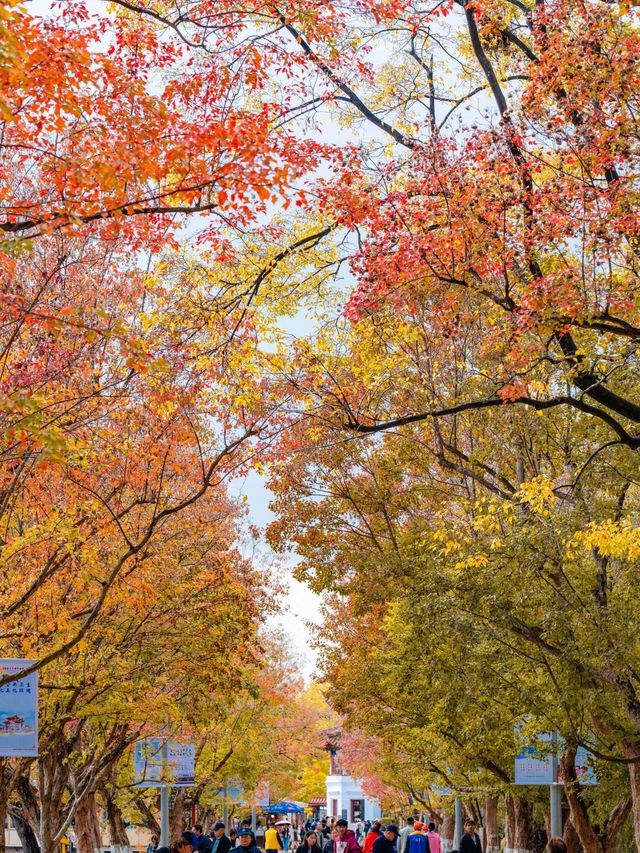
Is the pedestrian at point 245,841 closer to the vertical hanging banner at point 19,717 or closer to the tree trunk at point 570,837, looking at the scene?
the vertical hanging banner at point 19,717

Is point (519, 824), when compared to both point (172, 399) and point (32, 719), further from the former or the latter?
point (172, 399)

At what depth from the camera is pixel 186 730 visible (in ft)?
123

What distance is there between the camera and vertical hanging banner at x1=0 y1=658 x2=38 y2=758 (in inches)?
623

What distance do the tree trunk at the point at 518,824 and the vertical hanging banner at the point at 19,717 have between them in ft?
63.1

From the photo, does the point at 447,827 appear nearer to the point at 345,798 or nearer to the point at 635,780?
the point at 635,780

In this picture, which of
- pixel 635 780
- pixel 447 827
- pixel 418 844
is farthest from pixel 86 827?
pixel 447 827

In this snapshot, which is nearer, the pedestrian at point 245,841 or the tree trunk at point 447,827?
the pedestrian at point 245,841

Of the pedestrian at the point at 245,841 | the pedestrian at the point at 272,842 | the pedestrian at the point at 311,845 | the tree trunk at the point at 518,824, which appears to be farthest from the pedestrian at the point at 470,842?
the pedestrian at the point at 245,841

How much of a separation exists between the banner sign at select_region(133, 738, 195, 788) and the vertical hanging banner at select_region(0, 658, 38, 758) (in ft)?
36.0

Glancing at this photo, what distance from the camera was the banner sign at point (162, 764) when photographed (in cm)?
2752

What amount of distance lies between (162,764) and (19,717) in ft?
43.2

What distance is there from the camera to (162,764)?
2855 cm

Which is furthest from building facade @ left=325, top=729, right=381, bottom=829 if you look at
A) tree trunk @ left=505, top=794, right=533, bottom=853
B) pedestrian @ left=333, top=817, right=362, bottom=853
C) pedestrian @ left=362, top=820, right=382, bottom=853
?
pedestrian @ left=333, top=817, right=362, bottom=853

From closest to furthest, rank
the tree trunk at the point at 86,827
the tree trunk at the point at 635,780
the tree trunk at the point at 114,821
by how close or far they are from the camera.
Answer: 1. the tree trunk at the point at 635,780
2. the tree trunk at the point at 86,827
3. the tree trunk at the point at 114,821
